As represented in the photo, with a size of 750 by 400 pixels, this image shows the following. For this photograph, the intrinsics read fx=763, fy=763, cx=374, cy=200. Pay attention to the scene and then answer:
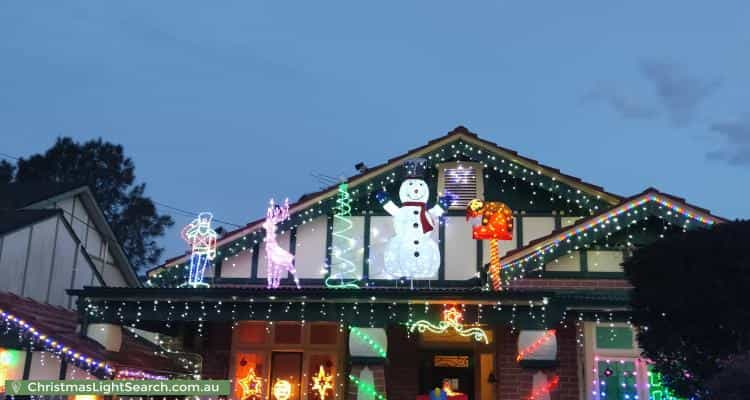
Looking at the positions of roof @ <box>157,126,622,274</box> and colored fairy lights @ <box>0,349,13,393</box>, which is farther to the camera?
roof @ <box>157,126,622,274</box>

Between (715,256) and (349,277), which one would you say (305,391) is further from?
(715,256)

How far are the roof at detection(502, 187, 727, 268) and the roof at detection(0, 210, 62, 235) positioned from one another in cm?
1110

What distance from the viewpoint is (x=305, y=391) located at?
1559cm

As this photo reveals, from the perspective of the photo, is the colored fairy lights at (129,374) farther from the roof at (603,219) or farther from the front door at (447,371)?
the roof at (603,219)

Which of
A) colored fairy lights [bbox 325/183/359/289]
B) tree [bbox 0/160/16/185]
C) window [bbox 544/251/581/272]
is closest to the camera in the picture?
window [bbox 544/251/581/272]

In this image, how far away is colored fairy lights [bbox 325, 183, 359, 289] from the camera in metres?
16.0

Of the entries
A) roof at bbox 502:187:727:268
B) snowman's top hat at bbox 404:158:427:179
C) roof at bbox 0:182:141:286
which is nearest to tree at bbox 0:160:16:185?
roof at bbox 0:182:141:286

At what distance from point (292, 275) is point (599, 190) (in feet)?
21.9

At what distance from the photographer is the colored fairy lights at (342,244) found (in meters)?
16.0

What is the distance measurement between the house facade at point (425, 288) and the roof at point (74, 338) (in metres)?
0.52

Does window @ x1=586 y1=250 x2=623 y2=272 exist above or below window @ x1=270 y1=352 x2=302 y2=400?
above

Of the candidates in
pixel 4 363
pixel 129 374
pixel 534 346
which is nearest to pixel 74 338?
pixel 129 374

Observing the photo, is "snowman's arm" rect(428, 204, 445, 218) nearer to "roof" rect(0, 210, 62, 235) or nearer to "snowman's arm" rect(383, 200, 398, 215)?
"snowman's arm" rect(383, 200, 398, 215)

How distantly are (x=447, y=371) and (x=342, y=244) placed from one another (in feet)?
11.3
